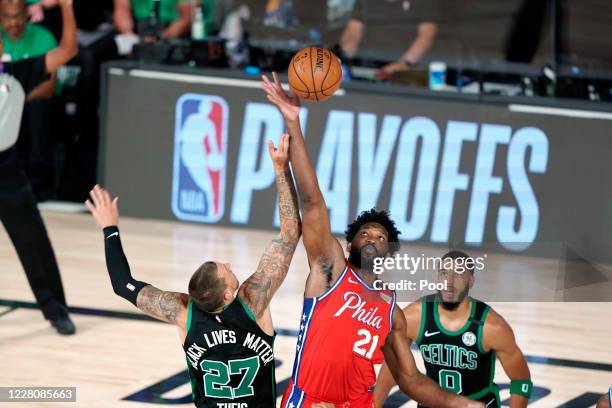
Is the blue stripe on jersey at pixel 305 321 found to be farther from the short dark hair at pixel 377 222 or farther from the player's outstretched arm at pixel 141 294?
the player's outstretched arm at pixel 141 294

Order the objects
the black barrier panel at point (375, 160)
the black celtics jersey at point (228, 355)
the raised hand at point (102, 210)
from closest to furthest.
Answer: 1. the black celtics jersey at point (228, 355)
2. the raised hand at point (102, 210)
3. the black barrier panel at point (375, 160)

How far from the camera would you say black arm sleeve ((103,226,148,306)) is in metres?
6.07

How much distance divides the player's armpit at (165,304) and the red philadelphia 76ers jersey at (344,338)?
2.03ft

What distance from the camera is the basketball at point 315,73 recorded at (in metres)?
6.67

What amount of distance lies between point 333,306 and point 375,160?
652 cm

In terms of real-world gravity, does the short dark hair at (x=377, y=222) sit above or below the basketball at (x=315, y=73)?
below

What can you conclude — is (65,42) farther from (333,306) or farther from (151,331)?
(333,306)

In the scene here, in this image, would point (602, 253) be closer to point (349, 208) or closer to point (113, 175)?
point (349, 208)

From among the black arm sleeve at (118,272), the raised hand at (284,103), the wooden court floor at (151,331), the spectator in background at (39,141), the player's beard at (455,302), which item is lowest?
the wooden court floor at (151,331)

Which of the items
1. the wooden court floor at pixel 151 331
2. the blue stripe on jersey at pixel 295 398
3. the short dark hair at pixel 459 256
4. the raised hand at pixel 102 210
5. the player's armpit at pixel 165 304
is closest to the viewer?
the player's armpit at pixel 165 304

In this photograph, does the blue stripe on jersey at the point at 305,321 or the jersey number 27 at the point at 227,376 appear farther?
the blue stripe on jersey at the point at 305,321

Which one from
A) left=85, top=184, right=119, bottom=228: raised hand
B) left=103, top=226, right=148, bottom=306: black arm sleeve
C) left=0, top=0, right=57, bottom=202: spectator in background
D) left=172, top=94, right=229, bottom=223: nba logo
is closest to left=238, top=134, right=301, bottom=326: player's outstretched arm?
left=103, top=226, right=148, bottom=306: black arm sleeve

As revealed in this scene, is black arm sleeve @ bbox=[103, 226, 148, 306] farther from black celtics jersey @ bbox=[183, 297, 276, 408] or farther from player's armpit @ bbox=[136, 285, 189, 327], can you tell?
black celtics jersey @ bbox=[183, 297, 276, 408]

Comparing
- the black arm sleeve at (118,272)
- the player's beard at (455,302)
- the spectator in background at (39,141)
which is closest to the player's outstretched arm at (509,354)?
A: the player's beard at (455,302)
